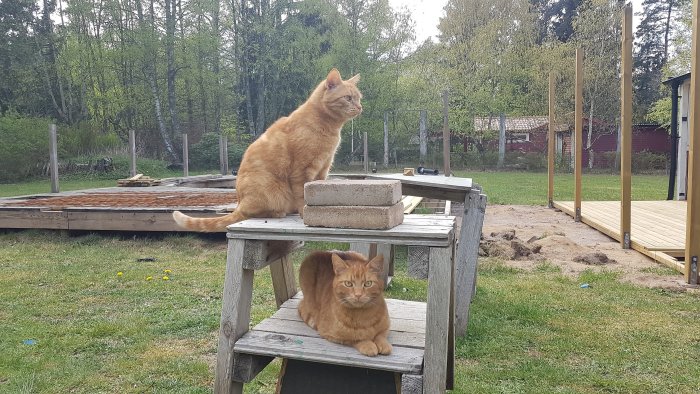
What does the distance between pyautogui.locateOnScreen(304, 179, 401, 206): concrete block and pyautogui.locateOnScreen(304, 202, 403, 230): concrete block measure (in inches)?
0.9

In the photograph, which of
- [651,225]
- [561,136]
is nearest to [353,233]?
[651,225]

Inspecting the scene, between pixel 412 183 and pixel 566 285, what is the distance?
2424mm

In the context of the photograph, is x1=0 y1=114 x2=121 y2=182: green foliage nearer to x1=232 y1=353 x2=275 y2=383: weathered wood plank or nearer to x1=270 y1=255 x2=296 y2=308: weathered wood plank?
x1=270 y1=255 x2=296 y2=308: weathered wood plank

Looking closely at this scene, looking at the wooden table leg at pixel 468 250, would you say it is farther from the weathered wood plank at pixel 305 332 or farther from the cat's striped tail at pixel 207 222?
the cat's striped tail at pixel 207 222

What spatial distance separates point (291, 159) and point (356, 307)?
32.9 inches

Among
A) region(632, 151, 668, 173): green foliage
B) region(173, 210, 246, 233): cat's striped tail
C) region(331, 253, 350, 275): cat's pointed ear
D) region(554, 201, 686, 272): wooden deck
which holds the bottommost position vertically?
region(554, 201, 686, 272): wooden deck

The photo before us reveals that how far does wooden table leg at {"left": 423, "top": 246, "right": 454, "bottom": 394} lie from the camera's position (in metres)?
1.89

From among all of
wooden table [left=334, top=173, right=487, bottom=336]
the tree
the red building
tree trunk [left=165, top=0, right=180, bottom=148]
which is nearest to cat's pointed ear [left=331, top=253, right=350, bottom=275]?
wooden table [left=334, top=173, right=487, bottom=336]

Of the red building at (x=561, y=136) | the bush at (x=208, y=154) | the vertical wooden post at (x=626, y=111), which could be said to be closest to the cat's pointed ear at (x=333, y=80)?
the vertical wooden post at (x=626, y=111)

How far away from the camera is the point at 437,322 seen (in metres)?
1.90

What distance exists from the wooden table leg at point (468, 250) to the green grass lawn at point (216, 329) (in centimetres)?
31

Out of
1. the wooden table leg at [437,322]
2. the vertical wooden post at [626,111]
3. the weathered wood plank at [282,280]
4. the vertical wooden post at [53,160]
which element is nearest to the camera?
the wooden table leg at [437,322]

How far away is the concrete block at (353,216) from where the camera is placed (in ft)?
6.31

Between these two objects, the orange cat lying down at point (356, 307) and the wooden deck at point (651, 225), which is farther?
the wooden deck at point (651, 225)
